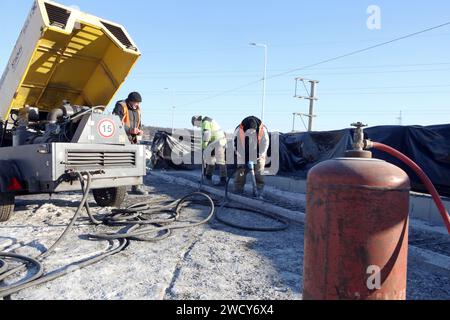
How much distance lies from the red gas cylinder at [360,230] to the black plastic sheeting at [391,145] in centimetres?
453

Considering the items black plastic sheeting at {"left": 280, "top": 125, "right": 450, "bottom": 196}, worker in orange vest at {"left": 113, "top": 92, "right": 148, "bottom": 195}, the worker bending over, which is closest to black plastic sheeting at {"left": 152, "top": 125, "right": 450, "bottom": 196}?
black plastic sheeting at {"left": 280, "top": 125, "right": 450, "bottom": 196}

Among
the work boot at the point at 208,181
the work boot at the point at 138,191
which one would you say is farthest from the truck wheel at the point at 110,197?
the work boot at the point at 208,181

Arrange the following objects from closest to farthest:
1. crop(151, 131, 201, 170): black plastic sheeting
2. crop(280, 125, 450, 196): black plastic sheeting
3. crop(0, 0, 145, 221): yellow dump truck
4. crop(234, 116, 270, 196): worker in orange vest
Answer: crop(0, 0, 145, 221): yellow dump truck → crop(280, 125, 450, 196): black plastic sheeting → crop(234, 116, 270, 196): worker in orange vest → crop(151, 131, 201, 170): black plastic sheeting

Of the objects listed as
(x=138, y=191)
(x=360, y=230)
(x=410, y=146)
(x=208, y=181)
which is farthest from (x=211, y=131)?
(x=360, y=230)

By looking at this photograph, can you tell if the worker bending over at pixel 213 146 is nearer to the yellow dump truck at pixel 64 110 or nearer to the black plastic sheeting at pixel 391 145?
the black plastic sheeting at pixel 391 145

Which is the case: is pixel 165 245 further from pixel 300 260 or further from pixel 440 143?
pixel 440 143

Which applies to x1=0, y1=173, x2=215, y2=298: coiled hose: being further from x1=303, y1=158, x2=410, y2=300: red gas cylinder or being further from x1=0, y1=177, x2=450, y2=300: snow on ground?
x1=303, y1=158, x2=410, y2=300: red gas cylinder

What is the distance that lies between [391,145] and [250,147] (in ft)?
8.63

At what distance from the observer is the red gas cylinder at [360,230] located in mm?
2031

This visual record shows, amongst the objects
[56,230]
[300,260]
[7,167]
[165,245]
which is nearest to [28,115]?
[7,167]

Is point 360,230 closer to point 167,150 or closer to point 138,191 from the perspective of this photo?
point 138,191

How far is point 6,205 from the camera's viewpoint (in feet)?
16.2

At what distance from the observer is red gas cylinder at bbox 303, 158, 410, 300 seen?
6.66 ft
